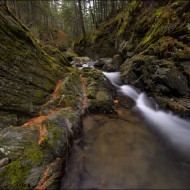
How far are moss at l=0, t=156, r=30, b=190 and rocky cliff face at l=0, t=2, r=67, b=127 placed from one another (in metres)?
1.31

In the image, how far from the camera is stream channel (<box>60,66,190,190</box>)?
328 centimetres

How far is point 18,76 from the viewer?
445cm

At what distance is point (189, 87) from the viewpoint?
6117mm

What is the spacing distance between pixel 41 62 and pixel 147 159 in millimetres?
5804

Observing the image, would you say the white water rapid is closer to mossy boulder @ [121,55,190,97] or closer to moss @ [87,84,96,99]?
mossy boulder @ [121,55,190,97]

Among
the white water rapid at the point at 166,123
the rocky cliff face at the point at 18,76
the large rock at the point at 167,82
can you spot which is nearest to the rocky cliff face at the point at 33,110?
the rocky cliff face at the point at 18,76

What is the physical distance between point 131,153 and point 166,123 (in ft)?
9.15

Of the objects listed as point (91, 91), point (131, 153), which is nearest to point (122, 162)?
point (131, 153)

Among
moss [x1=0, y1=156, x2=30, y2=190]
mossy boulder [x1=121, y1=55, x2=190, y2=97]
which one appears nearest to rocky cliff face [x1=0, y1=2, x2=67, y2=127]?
moss [x1=0, y1=156, x2=30, y2=190]

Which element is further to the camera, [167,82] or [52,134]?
[167,82]

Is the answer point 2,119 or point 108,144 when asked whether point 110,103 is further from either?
point 2,119

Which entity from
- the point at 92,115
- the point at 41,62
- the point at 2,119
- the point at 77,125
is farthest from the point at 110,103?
the point at 2,119

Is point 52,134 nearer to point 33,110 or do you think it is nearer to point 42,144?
point 42,144

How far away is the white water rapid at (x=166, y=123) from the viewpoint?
4.77 meters
